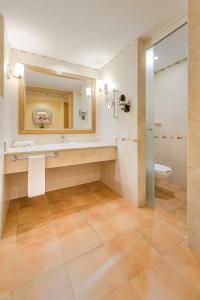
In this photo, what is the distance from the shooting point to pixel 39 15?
1.55 meters

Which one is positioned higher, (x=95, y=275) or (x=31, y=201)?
(x=31, y=201)

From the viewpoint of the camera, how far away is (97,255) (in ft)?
4.16

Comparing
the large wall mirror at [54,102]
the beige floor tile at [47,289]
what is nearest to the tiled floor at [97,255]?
the beige floor tile at [47,289]

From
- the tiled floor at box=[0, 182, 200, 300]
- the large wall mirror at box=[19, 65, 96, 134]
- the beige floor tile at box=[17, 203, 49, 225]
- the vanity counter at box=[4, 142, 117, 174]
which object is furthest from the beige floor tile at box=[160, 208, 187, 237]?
the large wall mirror at box=[19, 65, 96, 134]

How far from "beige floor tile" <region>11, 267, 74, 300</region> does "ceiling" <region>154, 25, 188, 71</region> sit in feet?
8.81

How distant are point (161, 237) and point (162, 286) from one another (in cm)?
51

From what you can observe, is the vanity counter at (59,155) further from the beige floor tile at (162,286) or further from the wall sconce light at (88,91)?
the beige floor tile at (162,286)

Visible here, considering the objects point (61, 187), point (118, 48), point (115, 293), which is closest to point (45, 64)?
point (118, 48)

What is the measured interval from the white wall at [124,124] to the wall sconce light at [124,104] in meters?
0.06

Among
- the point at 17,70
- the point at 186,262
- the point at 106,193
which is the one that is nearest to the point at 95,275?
the point at 186,262

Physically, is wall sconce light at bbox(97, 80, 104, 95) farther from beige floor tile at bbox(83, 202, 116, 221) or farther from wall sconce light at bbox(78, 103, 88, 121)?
beige floor tile at bbox(83, 202, 116, 221)

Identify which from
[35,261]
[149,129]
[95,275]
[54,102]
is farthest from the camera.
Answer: [54,102]

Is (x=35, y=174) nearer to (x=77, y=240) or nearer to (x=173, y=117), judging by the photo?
(x=77, y=240)

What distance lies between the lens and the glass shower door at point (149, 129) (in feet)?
6.56
